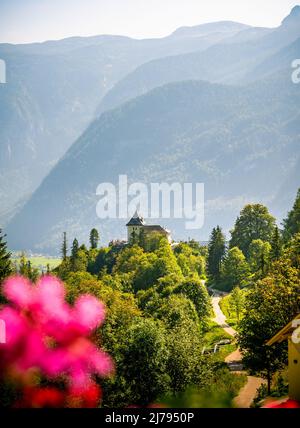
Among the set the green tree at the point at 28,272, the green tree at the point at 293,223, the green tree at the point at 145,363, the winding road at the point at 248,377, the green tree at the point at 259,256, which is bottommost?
the winding road at the point at 248,377

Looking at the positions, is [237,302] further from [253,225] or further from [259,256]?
[253,225]

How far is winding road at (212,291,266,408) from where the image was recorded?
31950mm

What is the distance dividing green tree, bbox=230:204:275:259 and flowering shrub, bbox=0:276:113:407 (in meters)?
100

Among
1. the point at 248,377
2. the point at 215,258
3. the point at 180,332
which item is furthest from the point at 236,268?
the point at 180,332

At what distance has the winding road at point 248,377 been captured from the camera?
3195cm

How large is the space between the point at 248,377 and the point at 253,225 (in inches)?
2595

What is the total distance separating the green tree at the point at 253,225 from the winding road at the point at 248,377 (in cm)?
1432

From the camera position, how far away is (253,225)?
10831 centimetres

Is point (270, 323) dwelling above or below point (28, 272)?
below

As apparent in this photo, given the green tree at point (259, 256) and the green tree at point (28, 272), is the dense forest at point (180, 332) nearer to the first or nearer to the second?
the green tree at point (259, 256)

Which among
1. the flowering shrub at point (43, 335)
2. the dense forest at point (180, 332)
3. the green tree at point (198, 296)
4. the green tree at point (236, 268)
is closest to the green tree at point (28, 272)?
the dense forest at point (180, 332)

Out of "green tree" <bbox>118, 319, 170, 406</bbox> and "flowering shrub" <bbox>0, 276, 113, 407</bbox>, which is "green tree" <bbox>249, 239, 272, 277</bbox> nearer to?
"green tree" <bbox>118, 319, 170, 406</bbox>

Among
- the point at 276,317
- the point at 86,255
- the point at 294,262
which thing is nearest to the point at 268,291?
the point at 276,317

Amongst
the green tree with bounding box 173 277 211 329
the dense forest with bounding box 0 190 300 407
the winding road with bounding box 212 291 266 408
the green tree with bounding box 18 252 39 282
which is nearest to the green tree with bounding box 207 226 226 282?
the winding road with bounding box 212 291 266 408
